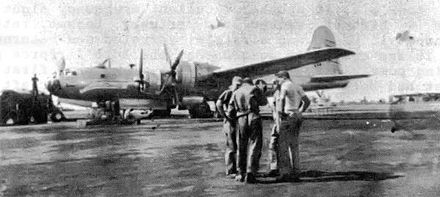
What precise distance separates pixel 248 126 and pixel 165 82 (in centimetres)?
1730

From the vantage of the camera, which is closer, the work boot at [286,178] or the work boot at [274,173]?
the work boot at [286,178]

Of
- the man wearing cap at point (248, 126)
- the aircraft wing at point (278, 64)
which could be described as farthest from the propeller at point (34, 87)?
the man wearing cap at point (248, 126)

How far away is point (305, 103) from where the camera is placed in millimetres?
6215

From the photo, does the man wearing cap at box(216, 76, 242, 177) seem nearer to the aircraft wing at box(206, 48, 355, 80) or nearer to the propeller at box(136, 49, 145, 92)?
the aircraft wing at box(206, 48, 355, 80)

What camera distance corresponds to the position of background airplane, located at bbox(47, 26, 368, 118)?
22.8m

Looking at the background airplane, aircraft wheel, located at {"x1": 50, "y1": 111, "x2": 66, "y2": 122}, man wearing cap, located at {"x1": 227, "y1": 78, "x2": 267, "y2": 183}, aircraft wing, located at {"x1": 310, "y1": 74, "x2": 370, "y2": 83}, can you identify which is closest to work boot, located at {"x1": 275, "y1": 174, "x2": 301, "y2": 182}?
man wearing cap, located at {"x1": 227, "y1": 78, "x2": 267, "y2": 183}

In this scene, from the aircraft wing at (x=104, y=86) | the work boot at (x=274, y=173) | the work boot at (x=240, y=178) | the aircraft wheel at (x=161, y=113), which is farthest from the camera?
the aircraft wheel at (x=161, y=113)

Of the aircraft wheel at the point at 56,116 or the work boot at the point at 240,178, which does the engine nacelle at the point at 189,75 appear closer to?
the aircraft wheel at the point at 56,116

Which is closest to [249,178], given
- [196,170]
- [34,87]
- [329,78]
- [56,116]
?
[196,170]

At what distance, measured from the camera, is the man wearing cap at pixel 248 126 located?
5.89 metres

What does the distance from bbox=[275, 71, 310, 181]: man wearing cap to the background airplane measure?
13.1m

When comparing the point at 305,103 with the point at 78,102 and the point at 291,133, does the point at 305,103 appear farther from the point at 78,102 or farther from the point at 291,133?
the point at 78,102

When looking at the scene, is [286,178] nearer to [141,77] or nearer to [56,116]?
[141,77]

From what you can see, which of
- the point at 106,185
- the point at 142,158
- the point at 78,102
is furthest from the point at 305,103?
the point at 78,102
